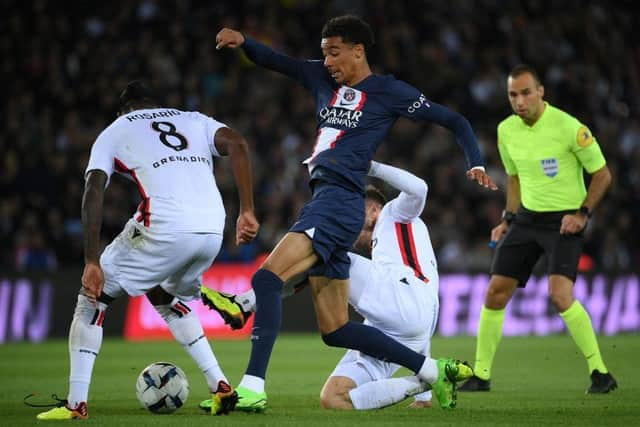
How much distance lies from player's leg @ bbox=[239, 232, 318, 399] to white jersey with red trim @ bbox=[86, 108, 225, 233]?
487 mm

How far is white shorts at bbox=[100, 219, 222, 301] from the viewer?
6.58 metres

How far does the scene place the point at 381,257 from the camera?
7367 mm

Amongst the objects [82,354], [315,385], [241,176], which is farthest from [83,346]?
[315,385]

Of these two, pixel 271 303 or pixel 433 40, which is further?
pixel 433 40

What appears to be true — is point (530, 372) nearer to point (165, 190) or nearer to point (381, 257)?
point (381, 257)

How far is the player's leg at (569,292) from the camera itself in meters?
8.55

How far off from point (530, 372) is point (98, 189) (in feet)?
16.6

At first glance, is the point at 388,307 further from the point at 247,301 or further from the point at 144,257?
the point at 144,257

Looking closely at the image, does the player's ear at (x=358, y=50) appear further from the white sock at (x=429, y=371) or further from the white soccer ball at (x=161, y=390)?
the white soccer ball at (x=161, y=390)

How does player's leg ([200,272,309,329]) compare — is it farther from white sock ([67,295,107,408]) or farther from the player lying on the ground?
white sock ([67,295,107,408])

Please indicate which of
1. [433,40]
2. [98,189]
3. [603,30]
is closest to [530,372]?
[98,189]

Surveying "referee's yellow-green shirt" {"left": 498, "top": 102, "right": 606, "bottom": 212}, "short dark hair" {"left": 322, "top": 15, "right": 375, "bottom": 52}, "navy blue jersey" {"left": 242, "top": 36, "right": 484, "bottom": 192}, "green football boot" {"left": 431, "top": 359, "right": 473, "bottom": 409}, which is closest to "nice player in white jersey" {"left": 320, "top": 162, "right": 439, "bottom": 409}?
"green football boot" {"left": 431, "top": 359, "right": 473, "bottom": 409}

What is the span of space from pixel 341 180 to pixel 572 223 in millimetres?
2428

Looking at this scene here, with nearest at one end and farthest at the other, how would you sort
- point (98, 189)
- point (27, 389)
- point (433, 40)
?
point (98, 189) < point (27, 389) < point (433, 40)
